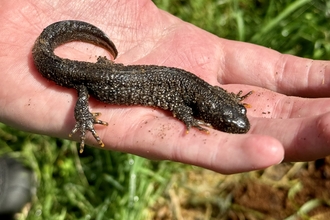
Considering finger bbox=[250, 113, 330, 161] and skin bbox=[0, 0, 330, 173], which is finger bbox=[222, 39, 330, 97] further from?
finger bbox=[250, 113, 330, 161]

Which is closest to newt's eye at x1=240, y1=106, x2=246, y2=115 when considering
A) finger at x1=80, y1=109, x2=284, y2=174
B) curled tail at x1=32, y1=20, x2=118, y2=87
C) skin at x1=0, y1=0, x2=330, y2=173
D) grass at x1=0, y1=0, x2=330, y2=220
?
skin at x1=0, y1=0, x2=330, y2=173

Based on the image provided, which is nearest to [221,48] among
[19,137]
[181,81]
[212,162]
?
[181,81]

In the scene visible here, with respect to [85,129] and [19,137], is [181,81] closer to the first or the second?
[85,129]

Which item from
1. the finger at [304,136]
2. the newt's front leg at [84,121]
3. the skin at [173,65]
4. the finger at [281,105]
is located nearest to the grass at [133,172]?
the newt's front leg at [84,121]

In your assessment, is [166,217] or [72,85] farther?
[166,217]

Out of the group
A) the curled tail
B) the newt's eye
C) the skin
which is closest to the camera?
the skin

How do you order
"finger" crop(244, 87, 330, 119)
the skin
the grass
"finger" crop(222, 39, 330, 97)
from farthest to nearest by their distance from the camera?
the grass → "finger" crop(222, 39, 330, 97) → "finger" crop(244, 87, 330, 119) → the skin

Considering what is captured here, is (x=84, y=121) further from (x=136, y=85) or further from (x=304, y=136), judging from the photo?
(x=304, y=136)
